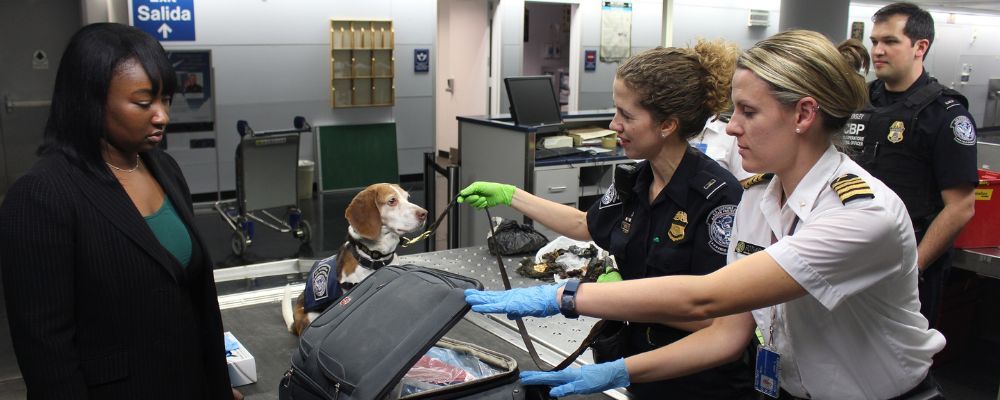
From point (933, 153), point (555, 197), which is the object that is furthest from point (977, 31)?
point (933, 153)

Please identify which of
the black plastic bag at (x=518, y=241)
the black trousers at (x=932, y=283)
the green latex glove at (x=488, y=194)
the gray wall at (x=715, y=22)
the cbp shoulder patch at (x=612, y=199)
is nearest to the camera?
the cbp shoulder patch at (x=612, y=199)

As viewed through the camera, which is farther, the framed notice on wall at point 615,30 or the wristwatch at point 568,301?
the framed notice on wall at point 615,30

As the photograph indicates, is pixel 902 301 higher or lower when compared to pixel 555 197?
higher

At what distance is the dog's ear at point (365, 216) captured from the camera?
2.62m

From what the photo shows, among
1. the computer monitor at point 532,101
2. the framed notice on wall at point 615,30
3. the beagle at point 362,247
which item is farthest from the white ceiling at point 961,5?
the beagle at point 362,247

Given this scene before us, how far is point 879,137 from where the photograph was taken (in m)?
3.29

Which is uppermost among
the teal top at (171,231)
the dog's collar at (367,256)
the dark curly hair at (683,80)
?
the dark curly hair at (683,80)

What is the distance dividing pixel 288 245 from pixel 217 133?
7.19ft

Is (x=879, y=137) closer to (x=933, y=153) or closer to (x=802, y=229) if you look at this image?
(x=933, y=153)

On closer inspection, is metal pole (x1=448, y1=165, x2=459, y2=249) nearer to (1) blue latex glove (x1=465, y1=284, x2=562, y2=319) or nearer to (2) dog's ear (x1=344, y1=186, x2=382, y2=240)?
(2) dog's ear (x1=344, y1=186, x2=382, y2=240)

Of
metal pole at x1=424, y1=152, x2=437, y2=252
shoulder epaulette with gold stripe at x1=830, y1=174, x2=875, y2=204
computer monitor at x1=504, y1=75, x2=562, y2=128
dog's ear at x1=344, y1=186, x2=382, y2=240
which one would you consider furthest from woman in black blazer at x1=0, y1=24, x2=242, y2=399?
metal pole at x1=424, y1=152, x2=437, y2=252

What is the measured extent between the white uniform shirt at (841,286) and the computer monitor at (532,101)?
3.66 metres

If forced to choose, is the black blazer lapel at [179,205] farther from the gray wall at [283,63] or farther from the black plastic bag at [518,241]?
the gray wall at [283,63]

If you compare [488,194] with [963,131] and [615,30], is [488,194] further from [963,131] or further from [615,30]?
[615,30]
